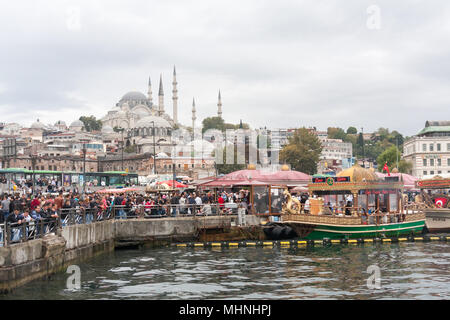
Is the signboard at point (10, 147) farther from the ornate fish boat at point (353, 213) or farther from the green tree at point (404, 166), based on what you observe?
the green tree at point (404, 166)

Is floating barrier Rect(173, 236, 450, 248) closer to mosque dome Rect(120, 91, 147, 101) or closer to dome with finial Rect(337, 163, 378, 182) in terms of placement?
dome with finial Rect(337, 163, 378, 182)

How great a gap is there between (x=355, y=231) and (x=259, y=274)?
8199 millimetres

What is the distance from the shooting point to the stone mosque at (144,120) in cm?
14112

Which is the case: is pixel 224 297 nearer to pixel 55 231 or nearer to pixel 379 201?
pixel 55 231

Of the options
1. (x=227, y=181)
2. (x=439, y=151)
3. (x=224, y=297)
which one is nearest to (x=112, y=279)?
(x=224, y=297)

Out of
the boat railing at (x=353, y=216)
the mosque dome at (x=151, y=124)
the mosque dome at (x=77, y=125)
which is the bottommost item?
the boat railing at (x=353, y=216)

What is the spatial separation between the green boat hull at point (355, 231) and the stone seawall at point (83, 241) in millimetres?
2727

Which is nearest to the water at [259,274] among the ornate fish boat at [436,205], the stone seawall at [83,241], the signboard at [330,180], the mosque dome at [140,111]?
the stone seawall at [83,241]

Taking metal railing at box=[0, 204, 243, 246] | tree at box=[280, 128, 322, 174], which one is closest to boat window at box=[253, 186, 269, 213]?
metal railing at box=[0, 204, 243, 246]

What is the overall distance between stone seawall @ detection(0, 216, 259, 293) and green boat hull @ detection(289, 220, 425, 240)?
2.73m

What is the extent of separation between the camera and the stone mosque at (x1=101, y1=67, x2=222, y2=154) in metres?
141

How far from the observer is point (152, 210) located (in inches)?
900

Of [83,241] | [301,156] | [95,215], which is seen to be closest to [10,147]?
[301,156]

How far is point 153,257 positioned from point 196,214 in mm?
4285
